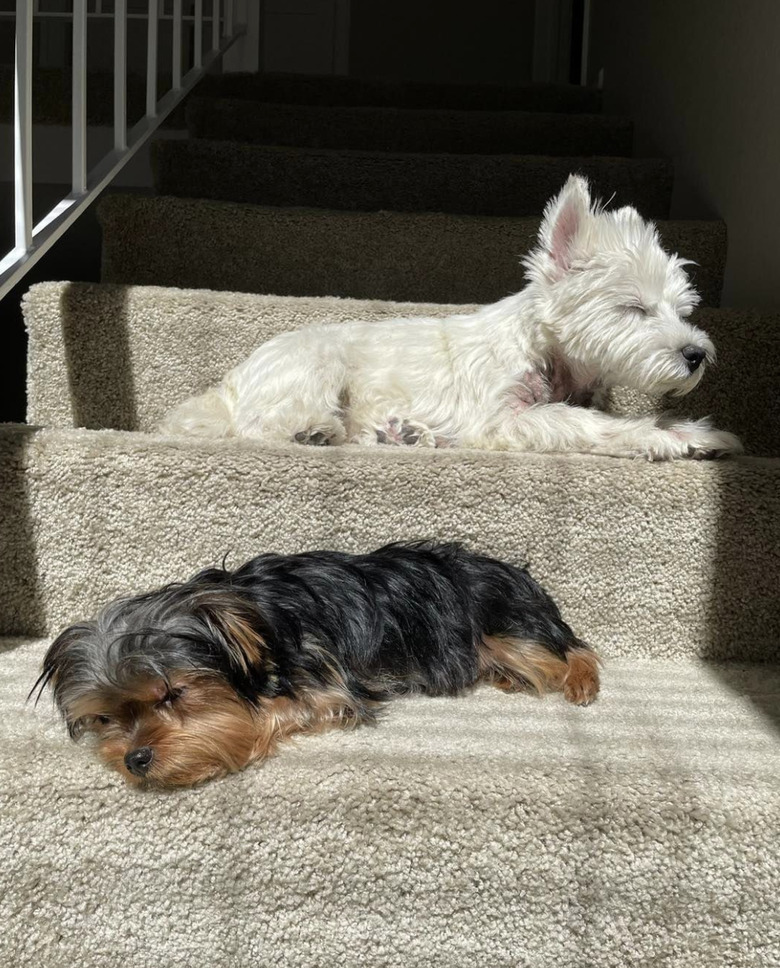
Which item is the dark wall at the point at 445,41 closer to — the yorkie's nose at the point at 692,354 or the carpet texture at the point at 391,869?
the yorkie's nose at the point at 692,354

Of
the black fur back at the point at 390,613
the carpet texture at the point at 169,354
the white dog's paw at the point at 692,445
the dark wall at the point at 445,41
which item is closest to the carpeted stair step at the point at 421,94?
the carpet texture at the point at 169,354

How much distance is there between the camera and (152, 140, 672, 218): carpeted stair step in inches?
157

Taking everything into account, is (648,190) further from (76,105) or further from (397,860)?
(397,860)

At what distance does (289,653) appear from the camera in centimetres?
186

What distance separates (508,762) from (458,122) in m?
3.72

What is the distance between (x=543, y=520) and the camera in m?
2.24

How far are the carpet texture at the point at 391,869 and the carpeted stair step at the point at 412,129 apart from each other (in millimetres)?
3634

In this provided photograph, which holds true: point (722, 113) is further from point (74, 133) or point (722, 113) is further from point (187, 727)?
point (187, 727)

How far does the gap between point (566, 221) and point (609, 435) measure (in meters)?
0.56

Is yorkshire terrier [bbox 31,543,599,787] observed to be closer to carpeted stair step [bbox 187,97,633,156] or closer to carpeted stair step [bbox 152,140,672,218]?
carpeted stair step [bbox 152,140,672,218]

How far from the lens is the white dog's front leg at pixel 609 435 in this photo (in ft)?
7.77

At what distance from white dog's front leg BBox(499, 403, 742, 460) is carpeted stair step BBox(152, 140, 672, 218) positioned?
1.67 m

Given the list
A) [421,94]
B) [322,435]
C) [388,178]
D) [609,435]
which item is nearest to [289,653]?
[322,435]

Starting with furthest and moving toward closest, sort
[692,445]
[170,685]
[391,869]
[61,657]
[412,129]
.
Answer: [412,129]
[692,445]
[61,657]
[170,685]
[391,869]
